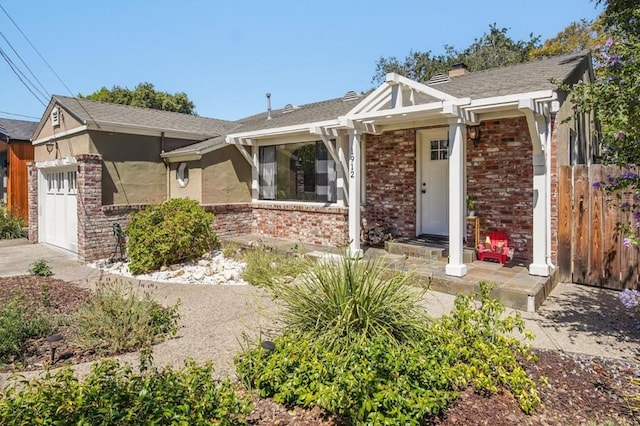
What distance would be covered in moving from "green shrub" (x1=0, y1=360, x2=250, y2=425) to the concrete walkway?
3.71 feet

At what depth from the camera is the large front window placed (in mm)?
9844

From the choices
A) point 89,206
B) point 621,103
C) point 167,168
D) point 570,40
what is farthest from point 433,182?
point 570,40

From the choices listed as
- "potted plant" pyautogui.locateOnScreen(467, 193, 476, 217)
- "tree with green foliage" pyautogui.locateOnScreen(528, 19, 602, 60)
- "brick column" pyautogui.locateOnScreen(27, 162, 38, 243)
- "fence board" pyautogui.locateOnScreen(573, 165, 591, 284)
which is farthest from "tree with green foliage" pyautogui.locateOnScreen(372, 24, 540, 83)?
"brick column" pyautogui.locateOnScreen(27, 162, 38, 243)

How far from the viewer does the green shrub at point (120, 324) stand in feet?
14.2

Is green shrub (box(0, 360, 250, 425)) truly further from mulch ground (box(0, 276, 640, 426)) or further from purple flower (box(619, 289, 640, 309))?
purple flower (box(619, 289, 640, 309))

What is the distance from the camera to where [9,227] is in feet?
45.5

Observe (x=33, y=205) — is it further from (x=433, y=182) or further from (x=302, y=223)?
(x=433, y=182)

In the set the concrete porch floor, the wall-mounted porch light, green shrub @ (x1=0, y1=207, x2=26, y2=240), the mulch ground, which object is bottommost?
the mulch ground

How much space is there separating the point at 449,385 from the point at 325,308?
4.34 feet

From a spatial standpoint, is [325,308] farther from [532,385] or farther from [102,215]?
[102,215]

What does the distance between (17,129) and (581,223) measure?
70.8ft

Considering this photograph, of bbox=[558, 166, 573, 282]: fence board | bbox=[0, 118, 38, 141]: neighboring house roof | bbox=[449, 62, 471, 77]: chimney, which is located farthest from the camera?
bbox=[0, 118, 38, 141]: neighboring house roof

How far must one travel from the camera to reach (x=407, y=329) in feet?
12.5

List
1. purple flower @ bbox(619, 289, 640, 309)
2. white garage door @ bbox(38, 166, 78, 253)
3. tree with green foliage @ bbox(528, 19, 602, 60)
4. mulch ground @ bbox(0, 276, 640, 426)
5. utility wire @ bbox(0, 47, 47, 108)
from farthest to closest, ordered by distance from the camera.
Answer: tree with green foliage @ bbox(528, 19, 602, 60) < white garage door @ bbox(38, 166, 78, 253) < utility wire @ bbox(0, 47, 47, 108) < purple flower @ bbox(619, 289, 640, 309) < mulch ground @ bbox(0, 276, 640, 426)
